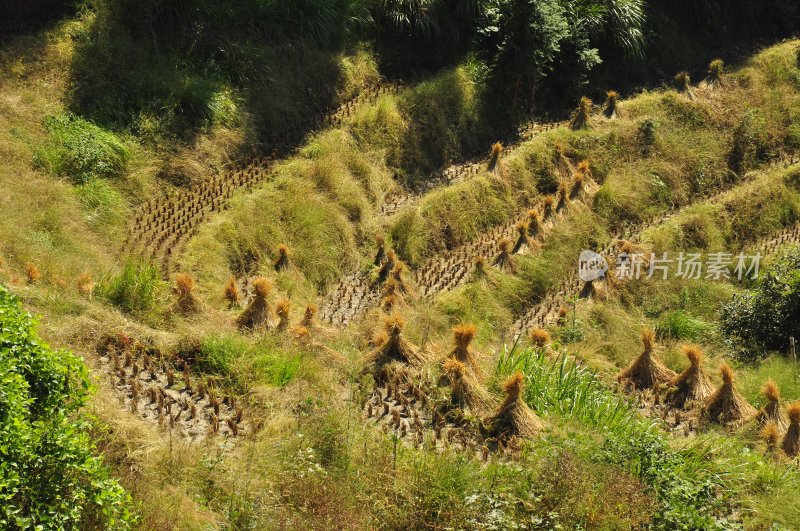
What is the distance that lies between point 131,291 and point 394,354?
8.66 ft

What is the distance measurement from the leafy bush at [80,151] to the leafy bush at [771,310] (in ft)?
28.1

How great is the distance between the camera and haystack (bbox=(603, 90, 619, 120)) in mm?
14939

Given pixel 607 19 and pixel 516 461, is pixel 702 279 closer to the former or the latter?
pixel 607 19

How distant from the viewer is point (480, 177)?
12.9m

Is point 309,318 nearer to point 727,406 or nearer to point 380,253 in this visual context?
point 380,253

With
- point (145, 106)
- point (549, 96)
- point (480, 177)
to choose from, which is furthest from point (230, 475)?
point (549, 96)

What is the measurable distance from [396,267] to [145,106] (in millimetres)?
4308

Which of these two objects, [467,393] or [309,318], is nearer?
[467,393]

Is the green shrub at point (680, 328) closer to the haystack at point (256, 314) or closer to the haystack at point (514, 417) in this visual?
the haystack at point (514, 417)

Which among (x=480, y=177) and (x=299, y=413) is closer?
(x=299, y=413)

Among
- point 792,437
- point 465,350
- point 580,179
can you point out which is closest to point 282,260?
point 465,350

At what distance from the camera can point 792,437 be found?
7957 mm

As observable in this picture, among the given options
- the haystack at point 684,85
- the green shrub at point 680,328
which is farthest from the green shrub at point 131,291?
the haystack at point 684,85

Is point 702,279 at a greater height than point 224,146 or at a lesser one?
lesser
